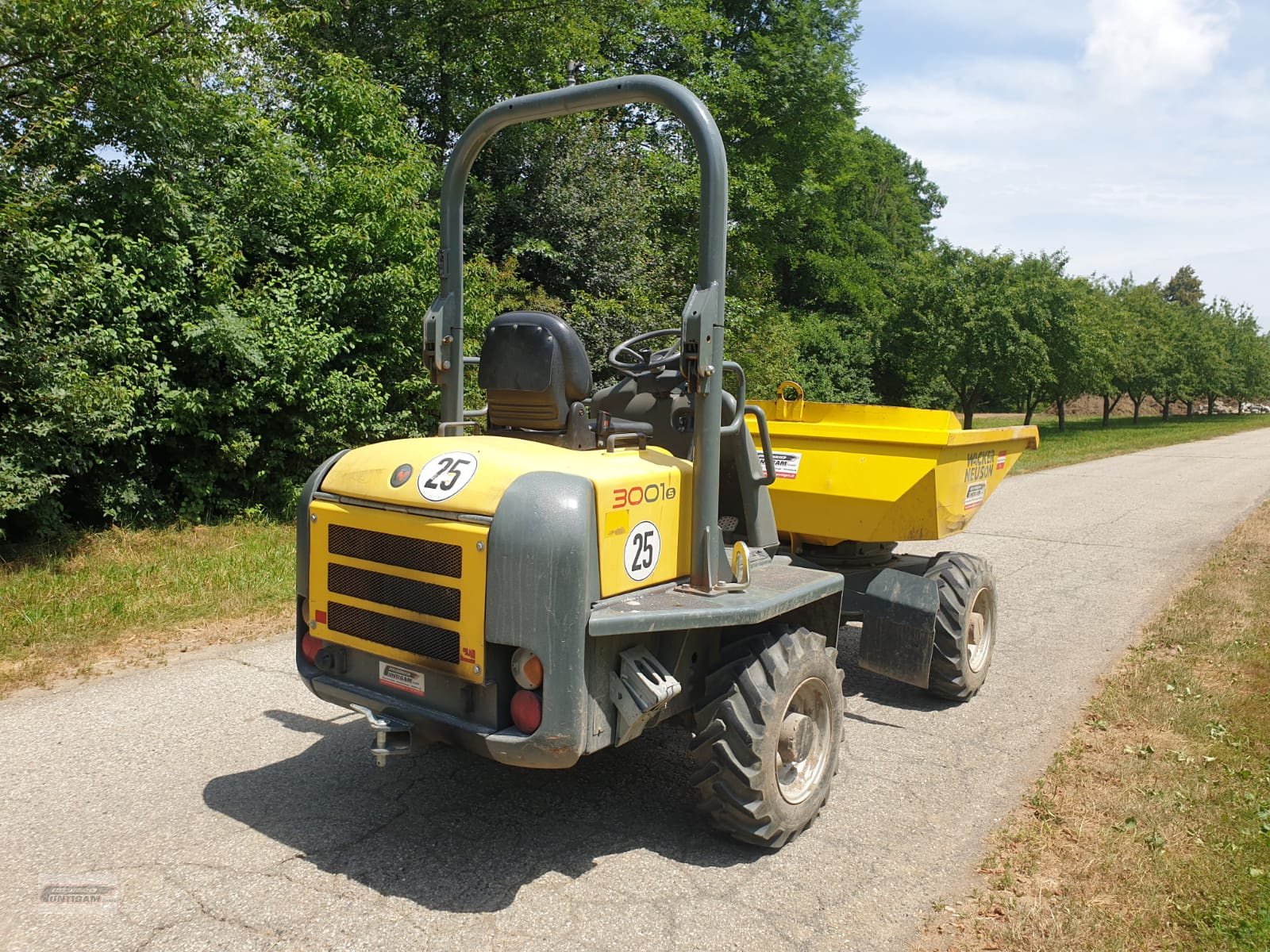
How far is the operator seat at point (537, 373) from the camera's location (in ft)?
13.1

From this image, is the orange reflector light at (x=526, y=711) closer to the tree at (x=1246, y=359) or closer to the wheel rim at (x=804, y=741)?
the wheel rim at (x=804, y=741)

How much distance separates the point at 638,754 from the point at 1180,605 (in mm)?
5992

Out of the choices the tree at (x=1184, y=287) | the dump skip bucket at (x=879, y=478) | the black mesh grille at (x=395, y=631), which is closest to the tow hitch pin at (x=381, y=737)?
the black mesh grille at (x=395, y=631)

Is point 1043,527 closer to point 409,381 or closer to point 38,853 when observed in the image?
point 409,381

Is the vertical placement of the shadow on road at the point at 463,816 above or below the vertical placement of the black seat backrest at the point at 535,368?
below

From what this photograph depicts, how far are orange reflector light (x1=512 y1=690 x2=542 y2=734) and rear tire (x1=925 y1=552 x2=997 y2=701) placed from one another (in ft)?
9.98

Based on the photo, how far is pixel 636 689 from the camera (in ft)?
11.7

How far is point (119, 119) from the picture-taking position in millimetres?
9039

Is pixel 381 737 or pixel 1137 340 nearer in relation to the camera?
pixel 381 737

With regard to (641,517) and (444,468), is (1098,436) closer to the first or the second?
(641,517)

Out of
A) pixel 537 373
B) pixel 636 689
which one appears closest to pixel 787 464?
pixel 537 373

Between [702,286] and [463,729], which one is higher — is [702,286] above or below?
above

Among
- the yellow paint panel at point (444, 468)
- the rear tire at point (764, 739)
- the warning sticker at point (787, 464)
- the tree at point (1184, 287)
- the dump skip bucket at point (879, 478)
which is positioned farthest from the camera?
the tree at point (1184, 287)

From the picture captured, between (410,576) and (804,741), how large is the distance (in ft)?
5.97
